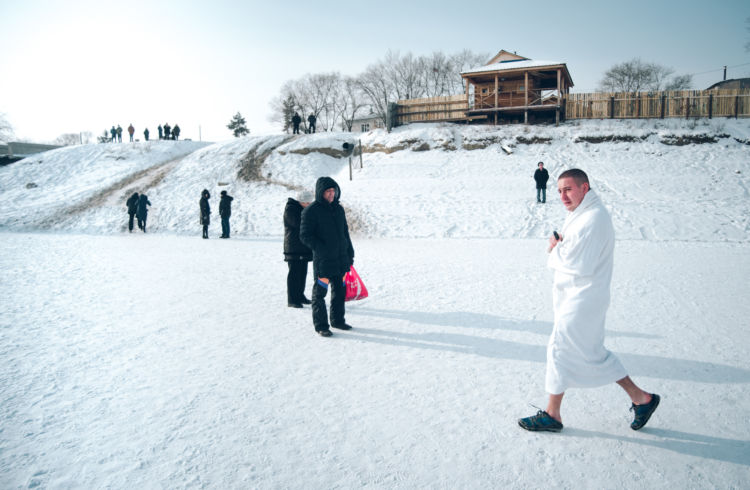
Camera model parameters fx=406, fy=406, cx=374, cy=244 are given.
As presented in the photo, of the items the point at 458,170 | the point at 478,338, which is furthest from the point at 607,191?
the point at 478,338

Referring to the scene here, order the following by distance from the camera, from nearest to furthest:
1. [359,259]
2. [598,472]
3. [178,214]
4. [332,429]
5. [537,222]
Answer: [598,472], [332,429], [359,259], [537,222], [178,214]

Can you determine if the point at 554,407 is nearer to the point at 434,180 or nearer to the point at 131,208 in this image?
the point at 434,180

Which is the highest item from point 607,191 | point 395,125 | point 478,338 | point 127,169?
point 395,125

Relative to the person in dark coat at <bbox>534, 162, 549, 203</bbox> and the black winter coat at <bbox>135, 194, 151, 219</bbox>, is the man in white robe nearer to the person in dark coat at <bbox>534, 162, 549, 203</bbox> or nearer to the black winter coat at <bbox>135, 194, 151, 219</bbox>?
the person in dark coat at <bbox>534, 162, 549, 203</bbox>

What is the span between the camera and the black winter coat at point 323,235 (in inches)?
195

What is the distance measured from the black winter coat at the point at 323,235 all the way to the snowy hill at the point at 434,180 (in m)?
9.13

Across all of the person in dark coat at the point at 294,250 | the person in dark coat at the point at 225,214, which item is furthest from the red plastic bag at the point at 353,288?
the person in dark coat at the point at 225,214

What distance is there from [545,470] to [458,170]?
1961 centimetres

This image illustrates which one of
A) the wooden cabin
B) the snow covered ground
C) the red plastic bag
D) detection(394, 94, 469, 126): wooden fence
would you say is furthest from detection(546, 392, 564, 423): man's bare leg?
detection(394, 94, 469, 126): wooden fence

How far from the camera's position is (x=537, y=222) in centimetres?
1403

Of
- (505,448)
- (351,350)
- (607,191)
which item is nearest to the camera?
(505,448)

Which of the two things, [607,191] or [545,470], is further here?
[607,191]

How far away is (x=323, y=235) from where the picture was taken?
4.99 metres

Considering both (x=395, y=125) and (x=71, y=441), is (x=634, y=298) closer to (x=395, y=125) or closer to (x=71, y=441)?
(x=71, y=441)
